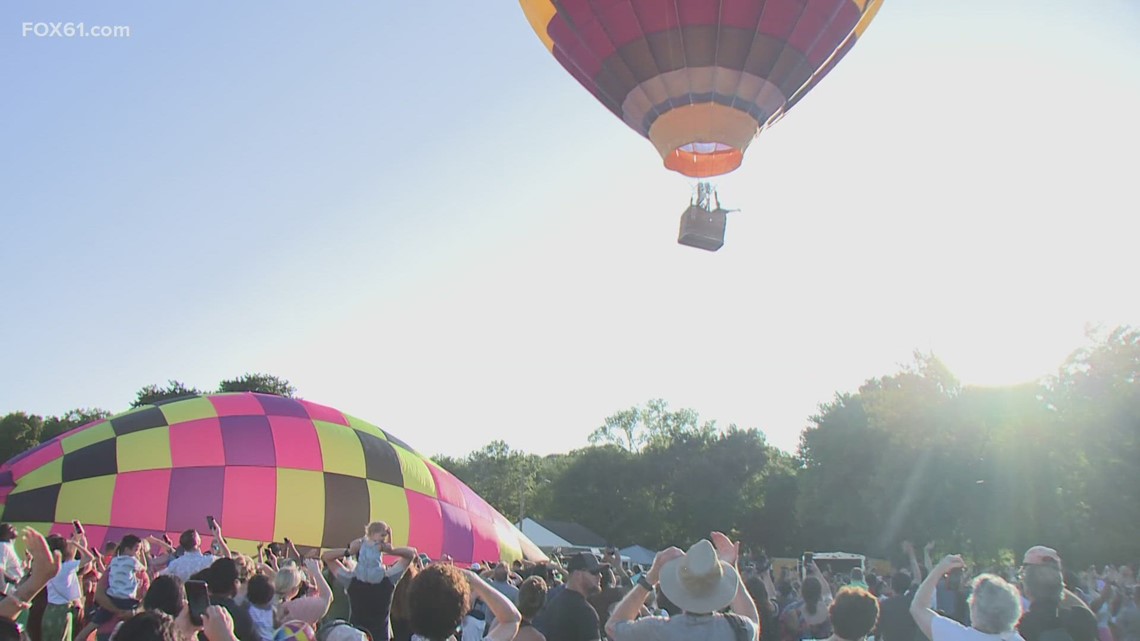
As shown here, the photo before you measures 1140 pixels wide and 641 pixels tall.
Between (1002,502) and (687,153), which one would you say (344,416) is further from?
(1002,502)

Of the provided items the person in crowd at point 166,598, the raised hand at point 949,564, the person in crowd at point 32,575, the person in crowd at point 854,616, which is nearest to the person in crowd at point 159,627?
the person in crowd at point 166,598

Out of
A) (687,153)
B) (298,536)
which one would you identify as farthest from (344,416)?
(687,153)

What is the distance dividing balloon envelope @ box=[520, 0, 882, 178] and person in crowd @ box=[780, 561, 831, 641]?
826cm

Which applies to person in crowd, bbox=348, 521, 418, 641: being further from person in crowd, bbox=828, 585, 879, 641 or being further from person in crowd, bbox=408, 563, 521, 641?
person in crowd, bbox=828, 585, 879, 641

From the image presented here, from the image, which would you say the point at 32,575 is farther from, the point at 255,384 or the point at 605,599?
the point at 255,384

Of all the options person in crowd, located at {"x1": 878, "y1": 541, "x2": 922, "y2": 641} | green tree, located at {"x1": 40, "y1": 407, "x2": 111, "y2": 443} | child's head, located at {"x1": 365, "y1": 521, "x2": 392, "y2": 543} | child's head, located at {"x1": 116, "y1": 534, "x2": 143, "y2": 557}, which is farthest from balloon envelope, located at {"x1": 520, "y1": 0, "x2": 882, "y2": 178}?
green tree, located at {"x1": 40, "y1": 407, "x2": 111, "y2": 443}

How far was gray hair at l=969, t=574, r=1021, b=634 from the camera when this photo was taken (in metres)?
3.53

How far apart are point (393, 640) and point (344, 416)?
1120cm

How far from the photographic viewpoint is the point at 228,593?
399cm

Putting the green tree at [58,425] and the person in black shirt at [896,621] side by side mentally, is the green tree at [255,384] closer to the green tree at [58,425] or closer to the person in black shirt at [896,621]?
the green tree at [58,425]

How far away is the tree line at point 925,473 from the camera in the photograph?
22.4 meters

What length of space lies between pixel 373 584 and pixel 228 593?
1.83 meters

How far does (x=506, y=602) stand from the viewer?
3197 millimetres

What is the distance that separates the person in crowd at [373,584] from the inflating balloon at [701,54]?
938cm
